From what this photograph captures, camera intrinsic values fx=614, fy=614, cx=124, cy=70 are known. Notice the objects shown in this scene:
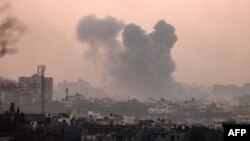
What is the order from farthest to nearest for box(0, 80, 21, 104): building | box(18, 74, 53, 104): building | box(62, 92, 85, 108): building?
box(62, 92, 85, 108): building < box(18, 74, 53, 104): building < box(0, 80, 21, 104): building

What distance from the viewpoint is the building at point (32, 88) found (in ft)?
126

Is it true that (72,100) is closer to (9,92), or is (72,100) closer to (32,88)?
(32,88)

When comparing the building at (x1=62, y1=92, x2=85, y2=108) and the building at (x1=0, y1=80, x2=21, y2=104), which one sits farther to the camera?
the building at (x1=62, y1=92, x2=85, y2=108)

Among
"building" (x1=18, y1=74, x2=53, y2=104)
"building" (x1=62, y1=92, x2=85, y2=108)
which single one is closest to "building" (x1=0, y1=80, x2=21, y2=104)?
"building" (x1=18, y1=74, x2=53, y2=104)

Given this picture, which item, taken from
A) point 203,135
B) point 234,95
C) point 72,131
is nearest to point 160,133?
point 203,135

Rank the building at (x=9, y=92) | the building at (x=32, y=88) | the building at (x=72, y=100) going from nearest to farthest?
the building at (x=9, y=92) → the building at (x=32, y=88) → the building at (x=72, y=100)

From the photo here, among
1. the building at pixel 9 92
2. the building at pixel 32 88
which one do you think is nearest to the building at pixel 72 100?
the building at pixel 32 88

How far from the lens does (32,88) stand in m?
39.4

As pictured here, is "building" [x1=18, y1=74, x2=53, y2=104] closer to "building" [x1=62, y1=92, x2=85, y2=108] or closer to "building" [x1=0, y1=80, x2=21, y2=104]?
"building" [x1=0, y1=80, x2=21, y2=104]

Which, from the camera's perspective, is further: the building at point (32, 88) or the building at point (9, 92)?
the building at point (32, 88)

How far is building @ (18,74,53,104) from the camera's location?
126 ft

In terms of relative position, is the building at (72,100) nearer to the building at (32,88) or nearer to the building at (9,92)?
the building at (32,88)

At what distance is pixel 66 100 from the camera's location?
140ft

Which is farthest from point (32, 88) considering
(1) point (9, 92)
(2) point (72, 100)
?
(2) point (72, 100)
